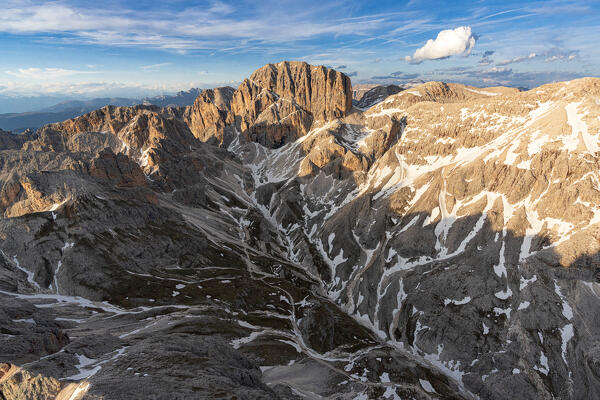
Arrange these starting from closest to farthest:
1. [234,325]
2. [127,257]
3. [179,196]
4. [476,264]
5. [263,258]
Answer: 1. [234,325]
2. [476,264]
3. [127,257]
4. [263,258]
5. [179,196]

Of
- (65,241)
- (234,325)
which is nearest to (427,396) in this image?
(234,325)

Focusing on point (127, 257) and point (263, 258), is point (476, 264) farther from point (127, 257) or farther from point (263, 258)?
point (127, 257)

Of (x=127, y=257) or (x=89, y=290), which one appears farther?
(x=127, y=257)

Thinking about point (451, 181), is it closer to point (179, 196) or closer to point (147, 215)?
point (147, 215)

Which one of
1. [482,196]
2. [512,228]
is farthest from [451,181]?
[512,228]

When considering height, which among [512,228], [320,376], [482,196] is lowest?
[320,376]

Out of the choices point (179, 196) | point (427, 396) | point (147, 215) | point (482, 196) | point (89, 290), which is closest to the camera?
point (427, 396)

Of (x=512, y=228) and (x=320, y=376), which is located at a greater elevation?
(x=512, y=228)
